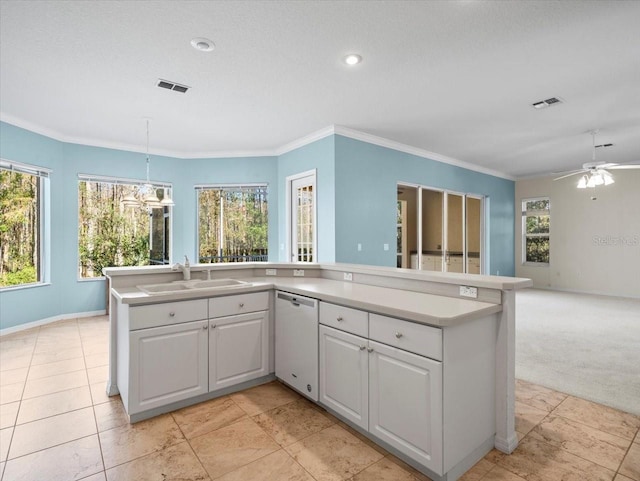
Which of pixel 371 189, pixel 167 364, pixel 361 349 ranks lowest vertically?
pixel 167 364

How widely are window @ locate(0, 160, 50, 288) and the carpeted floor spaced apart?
629 cm

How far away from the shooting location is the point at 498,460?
196 cm

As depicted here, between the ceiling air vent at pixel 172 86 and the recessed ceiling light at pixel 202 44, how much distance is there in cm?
80

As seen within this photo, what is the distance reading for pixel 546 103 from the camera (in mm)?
3953

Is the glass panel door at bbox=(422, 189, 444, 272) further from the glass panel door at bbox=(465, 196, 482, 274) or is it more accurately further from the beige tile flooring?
the beige tile flooring

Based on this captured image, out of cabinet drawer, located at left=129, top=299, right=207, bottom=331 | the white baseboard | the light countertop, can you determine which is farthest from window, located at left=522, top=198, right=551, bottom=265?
the white baseboard

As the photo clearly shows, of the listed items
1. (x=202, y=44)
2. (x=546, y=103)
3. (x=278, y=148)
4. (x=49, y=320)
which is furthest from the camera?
(x=278, y=148)

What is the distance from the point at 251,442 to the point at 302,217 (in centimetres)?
386

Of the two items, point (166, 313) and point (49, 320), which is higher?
point (166, 313)

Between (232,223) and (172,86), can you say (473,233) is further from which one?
(172,86)

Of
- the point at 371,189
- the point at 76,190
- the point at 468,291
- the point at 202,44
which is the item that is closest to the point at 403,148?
the point at 371,189

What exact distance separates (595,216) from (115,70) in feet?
29.8

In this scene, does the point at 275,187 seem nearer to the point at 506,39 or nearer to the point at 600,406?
the point at 506,39

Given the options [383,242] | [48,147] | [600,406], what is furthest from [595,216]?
[48,147]
